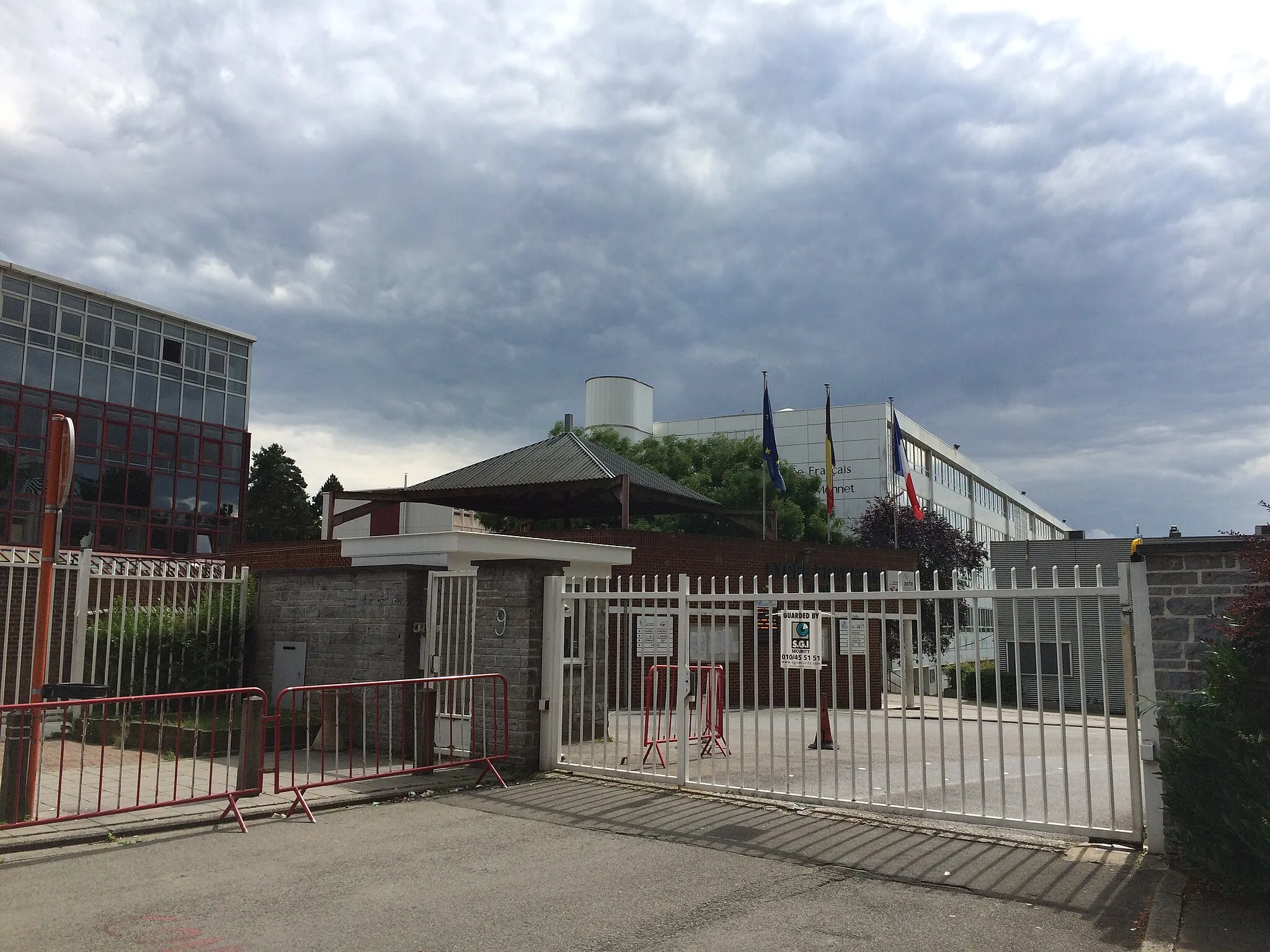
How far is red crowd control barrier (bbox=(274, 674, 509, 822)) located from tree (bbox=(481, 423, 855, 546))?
25.1 m

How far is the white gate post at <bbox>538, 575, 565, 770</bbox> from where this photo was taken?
33.6ft

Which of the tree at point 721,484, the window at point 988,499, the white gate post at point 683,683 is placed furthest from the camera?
the window at point 988,499

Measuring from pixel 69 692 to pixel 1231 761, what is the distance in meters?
8.10

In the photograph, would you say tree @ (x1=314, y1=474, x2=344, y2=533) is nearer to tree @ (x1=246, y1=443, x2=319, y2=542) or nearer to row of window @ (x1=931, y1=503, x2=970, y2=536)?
tree @ (x1=246, y1=443, x2=319, y2=542)

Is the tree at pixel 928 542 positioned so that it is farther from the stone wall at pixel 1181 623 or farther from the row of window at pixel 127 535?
the stone wall at pixel 1181 623

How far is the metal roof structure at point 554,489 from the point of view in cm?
2433

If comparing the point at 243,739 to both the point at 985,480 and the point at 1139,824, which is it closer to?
the point at 1139,824

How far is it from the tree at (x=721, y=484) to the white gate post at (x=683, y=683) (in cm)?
2740

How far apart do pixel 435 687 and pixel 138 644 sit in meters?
4.72

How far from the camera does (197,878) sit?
6262 millimetres

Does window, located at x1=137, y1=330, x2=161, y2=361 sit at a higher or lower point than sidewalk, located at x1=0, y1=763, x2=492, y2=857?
higher

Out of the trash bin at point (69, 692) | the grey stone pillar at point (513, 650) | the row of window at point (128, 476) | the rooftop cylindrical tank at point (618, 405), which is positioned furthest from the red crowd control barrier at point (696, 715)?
the rooftop cylindrical tank at point (618, 405)

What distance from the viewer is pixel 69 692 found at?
25.0 ft

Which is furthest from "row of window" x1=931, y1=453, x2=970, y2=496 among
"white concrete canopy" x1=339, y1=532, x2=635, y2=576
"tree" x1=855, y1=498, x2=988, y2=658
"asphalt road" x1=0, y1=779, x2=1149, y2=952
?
"asphalt road" x1=0, y1=779, x2=1149, y2=952
